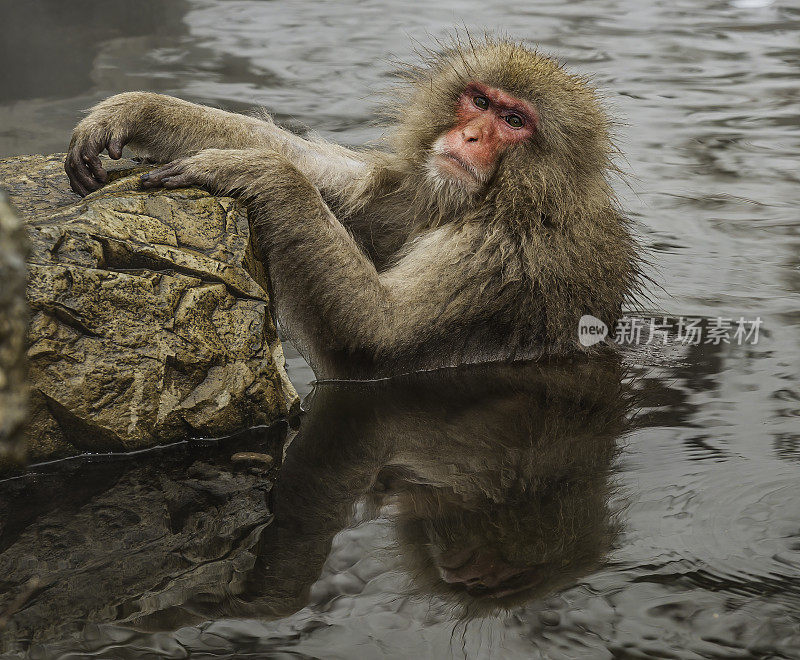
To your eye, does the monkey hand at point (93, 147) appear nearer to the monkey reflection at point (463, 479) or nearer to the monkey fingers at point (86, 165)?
the monkey fingers at point (86, 165)

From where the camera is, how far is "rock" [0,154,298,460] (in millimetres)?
4309

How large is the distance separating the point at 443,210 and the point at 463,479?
1.50m

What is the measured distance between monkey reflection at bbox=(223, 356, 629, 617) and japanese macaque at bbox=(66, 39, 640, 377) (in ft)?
0.88

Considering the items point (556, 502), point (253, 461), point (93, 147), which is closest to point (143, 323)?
point (253, 461)

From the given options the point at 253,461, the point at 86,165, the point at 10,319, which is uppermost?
the point at 10,319

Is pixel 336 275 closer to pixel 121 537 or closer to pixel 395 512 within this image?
pixel 395 512

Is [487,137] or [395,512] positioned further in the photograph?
[487,137]

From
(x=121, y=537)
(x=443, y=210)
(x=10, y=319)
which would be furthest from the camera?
(x=443, y=210)

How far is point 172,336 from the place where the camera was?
450cm

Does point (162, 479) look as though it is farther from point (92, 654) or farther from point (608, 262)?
point (608, 262)

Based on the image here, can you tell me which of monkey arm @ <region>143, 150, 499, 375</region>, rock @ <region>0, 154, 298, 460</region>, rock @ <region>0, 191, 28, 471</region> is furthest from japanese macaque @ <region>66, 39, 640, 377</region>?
rock @ <region>0, 191, 28, 471</region>

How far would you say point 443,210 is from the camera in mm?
5293

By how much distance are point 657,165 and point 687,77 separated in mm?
2288

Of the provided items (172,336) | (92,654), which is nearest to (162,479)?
(172,336)
